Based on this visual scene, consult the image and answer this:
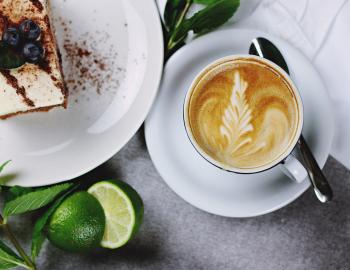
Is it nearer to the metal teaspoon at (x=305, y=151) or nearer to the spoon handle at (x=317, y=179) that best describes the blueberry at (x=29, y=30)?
the metal teaspoon at (x=305, y=151)

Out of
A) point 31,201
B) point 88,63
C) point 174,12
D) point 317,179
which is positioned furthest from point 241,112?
point 31,201

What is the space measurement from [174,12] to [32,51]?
0.41 metres

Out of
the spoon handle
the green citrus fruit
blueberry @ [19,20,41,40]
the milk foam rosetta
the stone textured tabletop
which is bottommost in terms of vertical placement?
the stone textured tabletop

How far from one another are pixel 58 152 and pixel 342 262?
35.1 inches

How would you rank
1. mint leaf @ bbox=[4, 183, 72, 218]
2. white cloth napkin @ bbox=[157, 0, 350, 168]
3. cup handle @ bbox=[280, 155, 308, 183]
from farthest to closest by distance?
white cloth napkin @ bbox=[157, 0, 350, 168]
mint leaf @ bbox=[4, 183, 72, 218]
cup handle @ bbox=[280, 155, 308, 183]

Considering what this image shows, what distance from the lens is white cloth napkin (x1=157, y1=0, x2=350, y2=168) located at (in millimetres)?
1446

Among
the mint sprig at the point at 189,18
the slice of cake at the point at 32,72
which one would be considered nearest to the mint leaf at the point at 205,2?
the mint sprig at the point at 189,18

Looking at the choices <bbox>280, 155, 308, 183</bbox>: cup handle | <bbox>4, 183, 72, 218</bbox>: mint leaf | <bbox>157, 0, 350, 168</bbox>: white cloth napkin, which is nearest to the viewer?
<bbox>280, 155, 308, 183</bbox>: cup handle

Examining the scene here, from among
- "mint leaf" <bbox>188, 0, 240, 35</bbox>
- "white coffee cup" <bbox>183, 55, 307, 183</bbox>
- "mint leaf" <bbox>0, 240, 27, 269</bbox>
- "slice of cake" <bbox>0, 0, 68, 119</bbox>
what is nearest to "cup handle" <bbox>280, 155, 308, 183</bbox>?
"white coffee cup" <bbox>183, 55, 307, 183</bbox>

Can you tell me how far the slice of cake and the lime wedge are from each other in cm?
27

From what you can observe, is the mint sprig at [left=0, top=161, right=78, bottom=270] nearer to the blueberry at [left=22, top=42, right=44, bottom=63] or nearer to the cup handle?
the blueberry at [left=22, top=42, right=44, bottom=63]

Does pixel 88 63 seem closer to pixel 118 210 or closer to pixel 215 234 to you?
pixel 118 210

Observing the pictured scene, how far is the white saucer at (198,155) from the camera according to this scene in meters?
1.33

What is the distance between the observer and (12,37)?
1.25 meters
